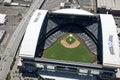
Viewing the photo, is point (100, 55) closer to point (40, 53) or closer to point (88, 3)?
point (40, 53)

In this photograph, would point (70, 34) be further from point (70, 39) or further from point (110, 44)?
point (110, 44)

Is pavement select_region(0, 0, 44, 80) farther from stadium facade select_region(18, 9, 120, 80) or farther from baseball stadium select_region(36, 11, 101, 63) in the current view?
baseball stadium select_region(36, 11, 101, 63)

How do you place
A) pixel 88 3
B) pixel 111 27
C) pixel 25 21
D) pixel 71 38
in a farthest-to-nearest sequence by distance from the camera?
pixel 88 3, pixel 25 21, pixel 71 38, pixel 111 27

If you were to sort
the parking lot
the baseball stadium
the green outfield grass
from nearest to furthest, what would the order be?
the green outfield grass < the baseball stadium < the parking lot

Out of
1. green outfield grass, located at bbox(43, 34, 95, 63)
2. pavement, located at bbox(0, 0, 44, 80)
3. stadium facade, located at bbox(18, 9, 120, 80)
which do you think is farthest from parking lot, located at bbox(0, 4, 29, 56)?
green outfield grass, located at bbox(43, 34, 95, 63)

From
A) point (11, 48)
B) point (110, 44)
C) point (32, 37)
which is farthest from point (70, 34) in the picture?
point (11, 48)

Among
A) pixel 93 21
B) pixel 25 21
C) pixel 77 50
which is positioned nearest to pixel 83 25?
pixel 93 21
